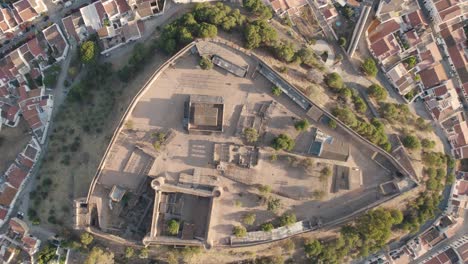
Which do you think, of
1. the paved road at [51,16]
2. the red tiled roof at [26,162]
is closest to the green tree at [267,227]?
the red tiled roof at [26,162]

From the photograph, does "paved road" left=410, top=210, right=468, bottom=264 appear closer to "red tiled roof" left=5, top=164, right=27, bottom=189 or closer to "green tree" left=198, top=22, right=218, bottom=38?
"green tree" left=198, top=22, right=218, bottom=38

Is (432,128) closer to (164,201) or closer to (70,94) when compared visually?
(164,201)

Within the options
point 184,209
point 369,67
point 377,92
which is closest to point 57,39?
point 184,209

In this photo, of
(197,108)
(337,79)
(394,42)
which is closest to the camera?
(197,108)

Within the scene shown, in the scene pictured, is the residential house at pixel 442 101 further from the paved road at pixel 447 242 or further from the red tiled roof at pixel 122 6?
the red tiled roof at pixel 122 6

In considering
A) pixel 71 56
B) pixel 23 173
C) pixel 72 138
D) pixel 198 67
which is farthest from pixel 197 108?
pixel 23 173

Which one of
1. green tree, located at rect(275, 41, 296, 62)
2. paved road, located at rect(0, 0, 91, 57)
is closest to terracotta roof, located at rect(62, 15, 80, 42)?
paved road, located at rect(0, 0, 91, 57)
